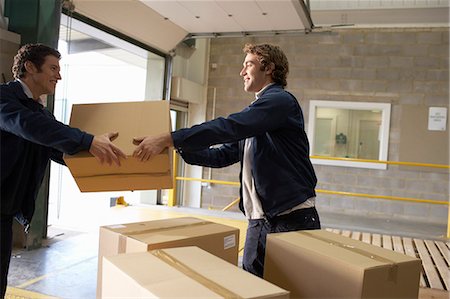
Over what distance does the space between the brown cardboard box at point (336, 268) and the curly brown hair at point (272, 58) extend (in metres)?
0.72

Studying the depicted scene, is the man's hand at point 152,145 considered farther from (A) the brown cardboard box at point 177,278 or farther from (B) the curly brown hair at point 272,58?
(B) the curly brown hair at point 272,58

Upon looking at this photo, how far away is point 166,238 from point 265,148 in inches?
22.0

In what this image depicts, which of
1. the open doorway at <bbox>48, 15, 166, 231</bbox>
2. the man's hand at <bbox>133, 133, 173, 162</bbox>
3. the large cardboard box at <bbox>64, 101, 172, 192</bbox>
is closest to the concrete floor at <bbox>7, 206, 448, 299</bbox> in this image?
the open doorway at <bbox>48, 15, 166, 231</bbox>

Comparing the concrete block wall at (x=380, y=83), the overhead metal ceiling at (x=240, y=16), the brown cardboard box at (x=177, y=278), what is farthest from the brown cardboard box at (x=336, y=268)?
the concrete block wall at (x=380, y=83)

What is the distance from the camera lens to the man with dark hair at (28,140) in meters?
1.46

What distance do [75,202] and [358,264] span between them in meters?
7.07

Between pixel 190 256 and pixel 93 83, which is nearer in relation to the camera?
pixel 190 256

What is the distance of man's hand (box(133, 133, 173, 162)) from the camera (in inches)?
56.4

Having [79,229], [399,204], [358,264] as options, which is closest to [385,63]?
[399,204]

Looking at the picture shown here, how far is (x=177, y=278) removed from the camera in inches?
36.8

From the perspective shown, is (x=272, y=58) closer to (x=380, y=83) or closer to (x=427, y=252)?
(x=427, y=252)

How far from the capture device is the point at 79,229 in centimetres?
448

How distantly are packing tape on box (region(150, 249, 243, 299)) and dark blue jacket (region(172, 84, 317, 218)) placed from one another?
436 millimetres

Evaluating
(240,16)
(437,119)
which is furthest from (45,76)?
(437,119)
